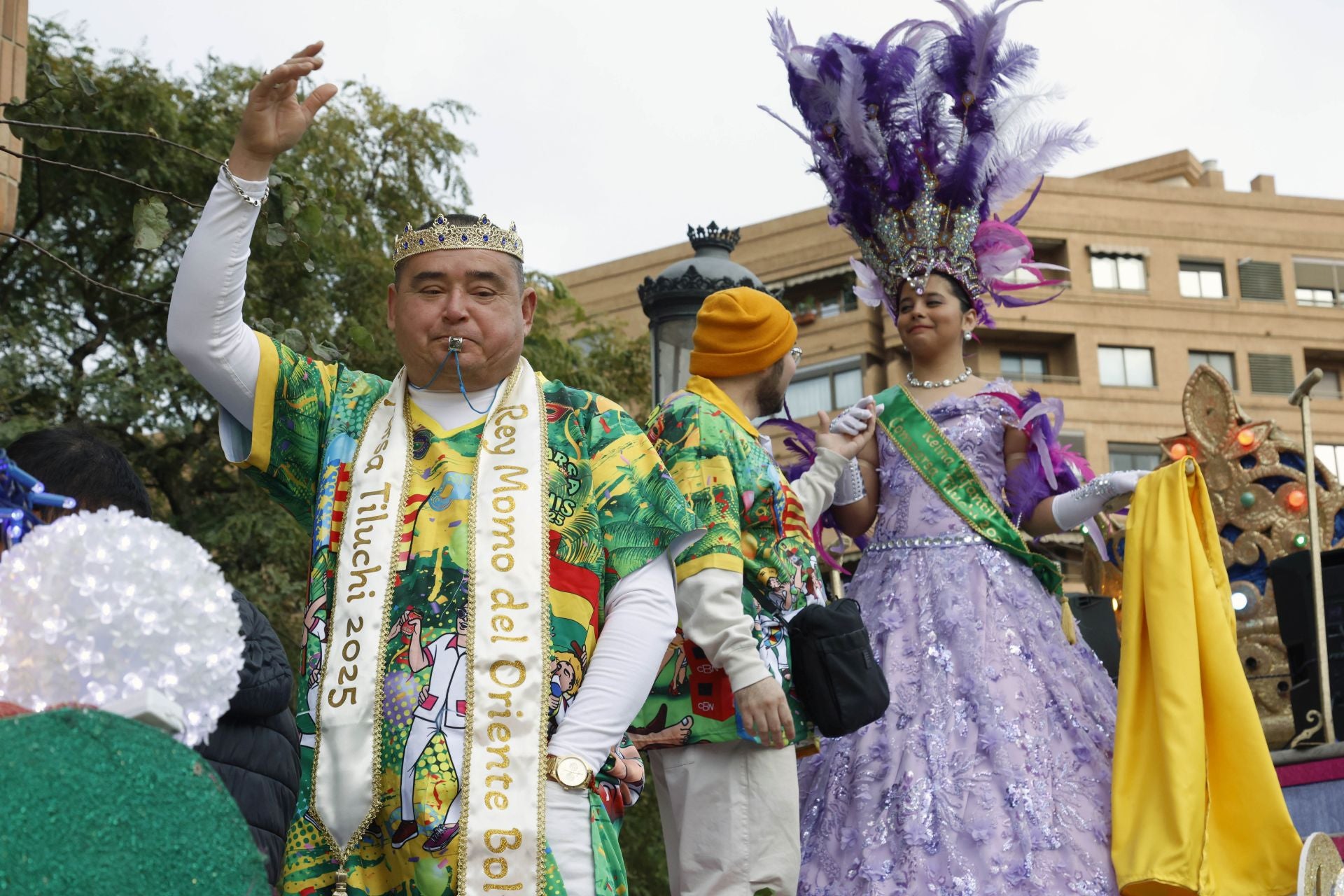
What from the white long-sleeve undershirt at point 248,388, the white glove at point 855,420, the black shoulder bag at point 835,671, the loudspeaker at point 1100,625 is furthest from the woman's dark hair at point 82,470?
the loudspeaker at point 1100,625

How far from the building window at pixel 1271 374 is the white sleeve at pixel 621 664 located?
36.8m

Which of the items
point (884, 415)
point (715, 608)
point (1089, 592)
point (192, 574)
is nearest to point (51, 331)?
point (1089, 592)

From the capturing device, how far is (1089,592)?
10.0 meters

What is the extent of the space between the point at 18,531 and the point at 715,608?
5.65ft

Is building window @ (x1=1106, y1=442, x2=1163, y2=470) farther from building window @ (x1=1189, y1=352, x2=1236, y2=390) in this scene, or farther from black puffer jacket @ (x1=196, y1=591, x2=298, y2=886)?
black puffer jacket @ (x1=196, y1=591, x2=298, y2=886)

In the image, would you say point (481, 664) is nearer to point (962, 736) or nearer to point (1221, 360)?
point (962, 736)

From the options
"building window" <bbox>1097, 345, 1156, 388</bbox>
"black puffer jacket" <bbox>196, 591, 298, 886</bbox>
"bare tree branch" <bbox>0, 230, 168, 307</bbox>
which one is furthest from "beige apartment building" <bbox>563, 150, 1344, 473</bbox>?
"black puffer jacket" <bbox>196, 591, 298, 886</bbox>

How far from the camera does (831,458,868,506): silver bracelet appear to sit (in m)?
5.11

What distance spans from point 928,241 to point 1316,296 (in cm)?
3654

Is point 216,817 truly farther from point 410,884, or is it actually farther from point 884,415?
point 884,415

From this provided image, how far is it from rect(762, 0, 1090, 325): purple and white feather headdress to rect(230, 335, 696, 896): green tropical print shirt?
7.85ft

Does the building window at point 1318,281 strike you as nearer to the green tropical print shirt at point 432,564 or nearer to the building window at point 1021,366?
the building window at point 1021,366

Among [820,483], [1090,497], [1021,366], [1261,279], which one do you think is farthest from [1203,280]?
[820,483]

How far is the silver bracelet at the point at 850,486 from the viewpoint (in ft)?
16.8
